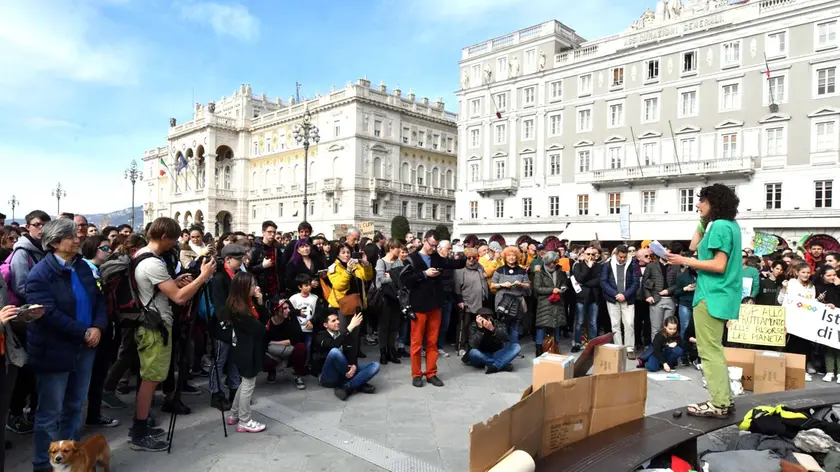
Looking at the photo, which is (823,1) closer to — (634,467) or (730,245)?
(730,245)

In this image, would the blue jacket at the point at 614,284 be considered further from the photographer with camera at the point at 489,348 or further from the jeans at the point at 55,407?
the jeans at the point at 55,407

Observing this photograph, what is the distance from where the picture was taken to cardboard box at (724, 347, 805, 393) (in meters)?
6.70

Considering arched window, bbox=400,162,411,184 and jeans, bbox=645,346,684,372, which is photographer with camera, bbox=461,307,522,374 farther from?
arched window, bbox=400,162,411,184

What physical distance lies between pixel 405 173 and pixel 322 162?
27.8 feet

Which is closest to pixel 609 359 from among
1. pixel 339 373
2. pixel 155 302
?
pixel 339 373

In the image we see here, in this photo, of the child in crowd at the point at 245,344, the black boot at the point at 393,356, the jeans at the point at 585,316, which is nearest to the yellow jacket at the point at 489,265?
the jeans at the point at 585,316

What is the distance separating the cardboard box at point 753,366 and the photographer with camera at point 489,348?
308cm

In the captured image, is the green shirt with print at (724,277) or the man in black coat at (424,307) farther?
the man in black coat at (424,307)

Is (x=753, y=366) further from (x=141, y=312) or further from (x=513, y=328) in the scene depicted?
(x=141, y=312)

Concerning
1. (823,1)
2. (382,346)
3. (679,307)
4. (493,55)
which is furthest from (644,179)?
(382,346)

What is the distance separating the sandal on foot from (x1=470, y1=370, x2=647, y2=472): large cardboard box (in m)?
0.41

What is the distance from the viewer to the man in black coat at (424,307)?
23.3 ft

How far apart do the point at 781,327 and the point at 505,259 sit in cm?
446

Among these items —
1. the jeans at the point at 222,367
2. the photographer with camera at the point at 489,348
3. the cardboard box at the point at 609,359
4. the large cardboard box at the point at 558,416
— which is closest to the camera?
the large cardboard box at the point at 558,416
